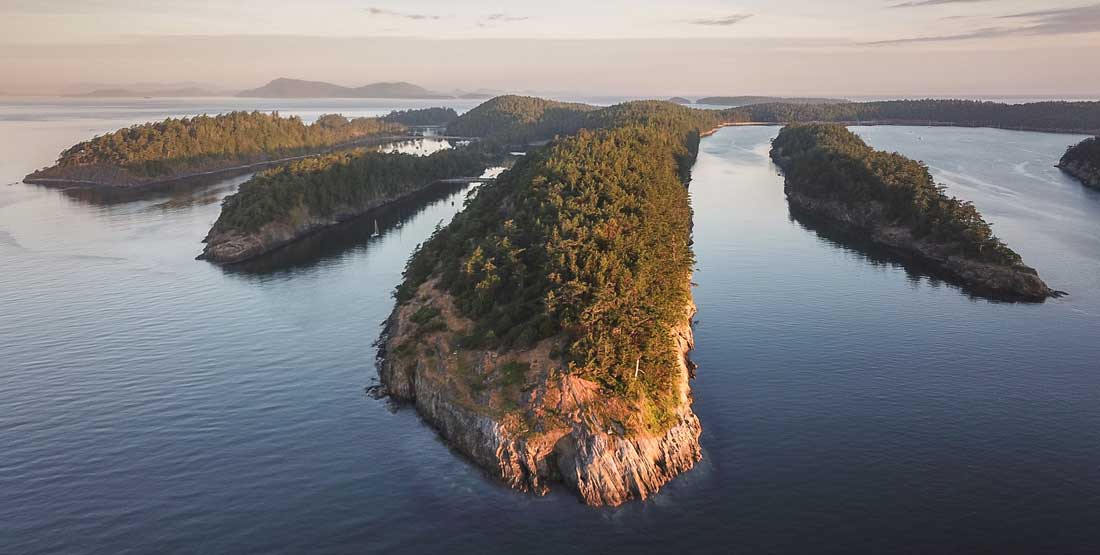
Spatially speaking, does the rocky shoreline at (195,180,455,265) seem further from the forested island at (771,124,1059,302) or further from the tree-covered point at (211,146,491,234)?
the forested island at (771,124,1059,302)

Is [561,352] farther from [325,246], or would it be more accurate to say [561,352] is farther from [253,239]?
[325,246]

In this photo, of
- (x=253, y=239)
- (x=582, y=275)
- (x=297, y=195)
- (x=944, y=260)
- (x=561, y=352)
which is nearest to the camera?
(x=561, y=352)

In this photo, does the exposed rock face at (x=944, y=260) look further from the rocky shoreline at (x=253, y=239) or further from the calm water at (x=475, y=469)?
the rocky shoreline at (x=253, y=239)

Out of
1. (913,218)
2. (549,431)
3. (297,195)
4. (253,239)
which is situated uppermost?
(297,195)

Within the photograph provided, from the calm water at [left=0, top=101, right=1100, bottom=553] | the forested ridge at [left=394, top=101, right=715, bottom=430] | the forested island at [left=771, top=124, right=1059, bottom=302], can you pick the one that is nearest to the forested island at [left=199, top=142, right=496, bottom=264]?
the calm water at [left=0, top=101, right=1100, bottom=553]

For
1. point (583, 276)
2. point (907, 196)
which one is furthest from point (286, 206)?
point (907, 196)

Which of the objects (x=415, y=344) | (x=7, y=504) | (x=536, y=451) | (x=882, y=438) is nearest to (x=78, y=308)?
(x=7, y=504)

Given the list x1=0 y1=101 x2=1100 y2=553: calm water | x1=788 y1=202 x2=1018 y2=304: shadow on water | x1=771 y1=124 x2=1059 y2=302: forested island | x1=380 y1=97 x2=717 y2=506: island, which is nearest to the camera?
x1=0 y1=101 x2=1100 y2=553: calm water
